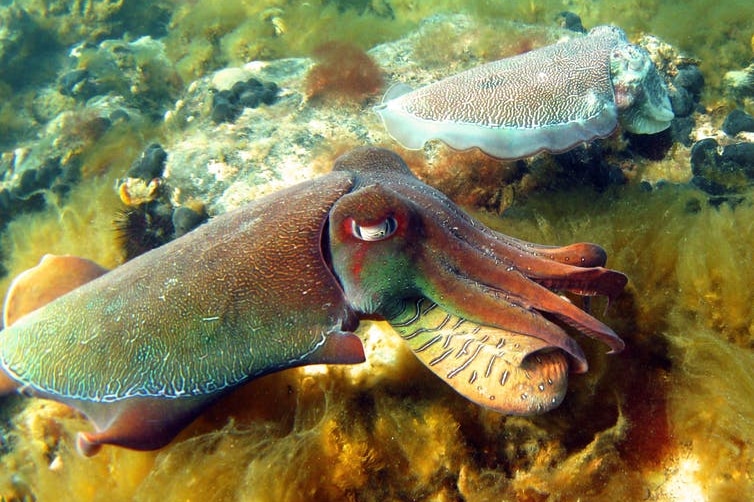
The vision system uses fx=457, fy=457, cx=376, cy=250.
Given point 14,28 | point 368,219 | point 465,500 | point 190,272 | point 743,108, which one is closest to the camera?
point 368,219

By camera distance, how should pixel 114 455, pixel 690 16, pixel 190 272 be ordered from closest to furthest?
pixel 190 272, pixel 114 455, pixel 690 16

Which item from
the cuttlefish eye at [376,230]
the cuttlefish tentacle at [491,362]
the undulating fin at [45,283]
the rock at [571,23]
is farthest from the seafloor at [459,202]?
the cuttlefish eye at [376,230]

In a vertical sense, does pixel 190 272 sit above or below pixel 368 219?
below

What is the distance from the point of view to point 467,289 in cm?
224

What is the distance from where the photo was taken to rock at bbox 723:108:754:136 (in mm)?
5855

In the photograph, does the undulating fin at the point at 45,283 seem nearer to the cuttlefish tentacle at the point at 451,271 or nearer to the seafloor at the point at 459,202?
the seafloor at the point at 459,202

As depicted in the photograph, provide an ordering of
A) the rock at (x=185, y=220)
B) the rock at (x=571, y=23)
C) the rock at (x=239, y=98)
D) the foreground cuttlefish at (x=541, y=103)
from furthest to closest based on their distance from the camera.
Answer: the rock at (x=571, y=23) → the rock at (x=239, y=98) → the rock at (x=185, y=220) → the foreground cuttlefish at (x=541, y=103)

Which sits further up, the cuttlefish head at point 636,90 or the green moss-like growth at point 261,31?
the cuttlefish head at point 636,90

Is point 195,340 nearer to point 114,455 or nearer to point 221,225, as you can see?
point 221,225

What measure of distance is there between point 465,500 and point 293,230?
5.98ft

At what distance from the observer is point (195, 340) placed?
7.45 ft

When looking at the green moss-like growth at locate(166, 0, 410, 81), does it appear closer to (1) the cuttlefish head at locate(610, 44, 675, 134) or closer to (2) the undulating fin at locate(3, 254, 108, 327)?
(1) the cuttlefish head at locate(610, 44, 675, 134)

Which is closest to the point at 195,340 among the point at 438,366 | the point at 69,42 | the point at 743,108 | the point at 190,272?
the point at 190,272

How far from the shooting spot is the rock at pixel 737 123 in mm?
5855
